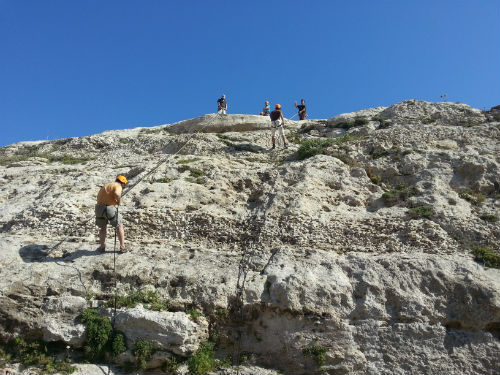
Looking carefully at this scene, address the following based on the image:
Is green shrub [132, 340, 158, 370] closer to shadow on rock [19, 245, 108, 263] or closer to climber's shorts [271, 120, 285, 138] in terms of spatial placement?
shadow on rock [19, 245, 108, 263]

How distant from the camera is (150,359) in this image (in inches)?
351

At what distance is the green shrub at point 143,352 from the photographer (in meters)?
8.86

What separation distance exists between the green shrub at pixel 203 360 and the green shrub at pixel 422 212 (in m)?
7.06

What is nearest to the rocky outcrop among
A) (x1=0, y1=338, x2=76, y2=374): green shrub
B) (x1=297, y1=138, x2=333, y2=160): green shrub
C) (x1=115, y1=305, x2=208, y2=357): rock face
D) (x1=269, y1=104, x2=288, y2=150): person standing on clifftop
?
(x1=269, y1=104, x2=288, y2=150): person standing on clifftop

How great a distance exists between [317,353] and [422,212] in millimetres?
5768

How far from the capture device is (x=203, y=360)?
29.4 feet

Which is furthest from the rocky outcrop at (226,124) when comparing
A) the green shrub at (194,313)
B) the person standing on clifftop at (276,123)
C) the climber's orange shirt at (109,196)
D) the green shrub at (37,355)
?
the green shrub at (37,355)

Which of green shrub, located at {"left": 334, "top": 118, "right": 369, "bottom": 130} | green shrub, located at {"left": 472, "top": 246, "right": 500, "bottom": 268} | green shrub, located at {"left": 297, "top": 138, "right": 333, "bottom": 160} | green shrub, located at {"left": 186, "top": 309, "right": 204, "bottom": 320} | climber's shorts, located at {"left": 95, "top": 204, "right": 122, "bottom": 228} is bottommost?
green shrub, located at {"left": 186, "top": 309, "right": 204, "bottom": 320}

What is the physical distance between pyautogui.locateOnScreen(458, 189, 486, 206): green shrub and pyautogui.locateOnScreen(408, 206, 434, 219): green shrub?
158 cm

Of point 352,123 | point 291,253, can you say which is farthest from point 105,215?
point 352,123

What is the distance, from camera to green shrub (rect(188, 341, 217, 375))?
884 centimetres

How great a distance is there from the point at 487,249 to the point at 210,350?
7.66m

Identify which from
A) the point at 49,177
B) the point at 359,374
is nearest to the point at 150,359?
the point at 359,374

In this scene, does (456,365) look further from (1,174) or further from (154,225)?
(1,174)
